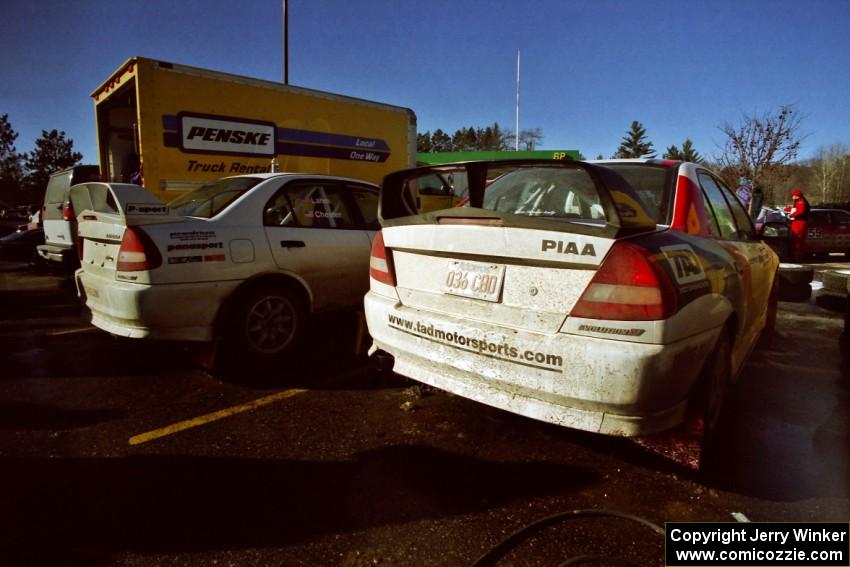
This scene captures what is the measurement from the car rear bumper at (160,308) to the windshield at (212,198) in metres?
0.67

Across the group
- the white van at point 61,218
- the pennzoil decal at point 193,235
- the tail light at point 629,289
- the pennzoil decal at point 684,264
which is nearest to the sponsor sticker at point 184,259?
the pennzoil decal at point 193,235

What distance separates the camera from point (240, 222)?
3.88m

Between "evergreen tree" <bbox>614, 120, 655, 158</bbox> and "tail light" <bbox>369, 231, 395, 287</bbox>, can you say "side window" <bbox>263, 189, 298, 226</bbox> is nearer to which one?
"tail light" <bbox>369, 231, 395, 287</bbox>

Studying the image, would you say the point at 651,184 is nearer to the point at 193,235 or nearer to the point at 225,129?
the point at 193,235

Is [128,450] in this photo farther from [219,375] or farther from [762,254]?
[762,254]

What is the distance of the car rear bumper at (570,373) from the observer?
1.98 metres

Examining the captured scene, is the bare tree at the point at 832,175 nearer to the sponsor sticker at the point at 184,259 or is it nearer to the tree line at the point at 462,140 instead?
the tree line at the point at 462,140

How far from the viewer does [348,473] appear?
2479 millimetres

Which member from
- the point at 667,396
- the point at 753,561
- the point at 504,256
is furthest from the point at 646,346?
the point at 753,561

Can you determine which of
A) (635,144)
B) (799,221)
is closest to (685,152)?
(635,144)

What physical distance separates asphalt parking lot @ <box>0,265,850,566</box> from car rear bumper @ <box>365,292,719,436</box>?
435mm

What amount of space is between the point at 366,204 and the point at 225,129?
3.49 metres

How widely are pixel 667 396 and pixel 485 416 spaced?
4.16 feet

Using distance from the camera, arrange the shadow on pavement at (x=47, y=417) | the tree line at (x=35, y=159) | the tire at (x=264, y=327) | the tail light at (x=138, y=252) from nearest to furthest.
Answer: the shadow on pavement at (x=47, y=417) < the tail light at (x=138, y=252) < the tire at (x=264, y=327) < the tree line at (x=35, y=159)
